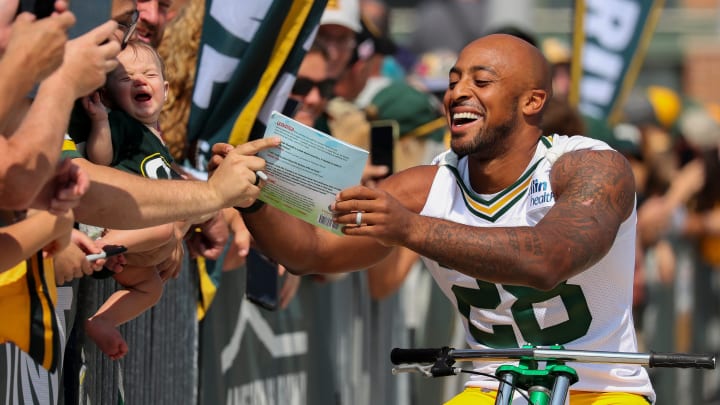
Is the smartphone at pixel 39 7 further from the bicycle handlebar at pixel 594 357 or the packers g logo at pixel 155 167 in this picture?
the bicycle handlebar at pixel 594 357

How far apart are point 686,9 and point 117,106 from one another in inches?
1043

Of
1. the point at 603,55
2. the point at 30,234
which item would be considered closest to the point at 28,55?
the point at 30,234

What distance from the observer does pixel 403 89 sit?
9.52m

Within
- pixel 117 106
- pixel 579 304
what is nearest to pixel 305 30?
pixel 117 106

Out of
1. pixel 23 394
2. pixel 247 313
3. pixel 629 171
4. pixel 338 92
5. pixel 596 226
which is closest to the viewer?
pixel 23 394

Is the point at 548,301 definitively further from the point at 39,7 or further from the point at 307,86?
the point at 307,86

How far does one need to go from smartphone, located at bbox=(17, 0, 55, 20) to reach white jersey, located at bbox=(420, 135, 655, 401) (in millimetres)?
1888

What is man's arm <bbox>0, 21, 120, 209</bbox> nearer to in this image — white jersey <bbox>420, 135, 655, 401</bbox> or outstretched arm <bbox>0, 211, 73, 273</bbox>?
outstretched arm <bbox>0, 211, 73, 273</bbox>

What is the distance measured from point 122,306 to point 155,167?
496 millimetres

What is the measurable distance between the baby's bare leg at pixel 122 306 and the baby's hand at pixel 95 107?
589 mm

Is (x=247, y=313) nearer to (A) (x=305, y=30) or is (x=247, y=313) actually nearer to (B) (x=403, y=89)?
(A) (x=305, y=30)

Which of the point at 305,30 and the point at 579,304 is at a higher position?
the point at 305,30

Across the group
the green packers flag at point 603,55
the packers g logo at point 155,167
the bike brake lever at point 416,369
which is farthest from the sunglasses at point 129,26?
the green packers flag at point 603,55

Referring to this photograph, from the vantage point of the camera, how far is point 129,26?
525 centimetres
